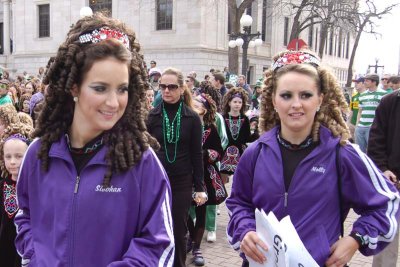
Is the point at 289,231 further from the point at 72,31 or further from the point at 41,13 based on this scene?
the point at 41,13

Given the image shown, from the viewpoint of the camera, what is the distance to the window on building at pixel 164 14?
1226 inches

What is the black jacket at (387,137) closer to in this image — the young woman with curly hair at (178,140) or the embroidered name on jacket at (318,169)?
the young woman with curly hair at (178,140)

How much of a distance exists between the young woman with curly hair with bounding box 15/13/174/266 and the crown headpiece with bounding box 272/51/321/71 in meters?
0.95

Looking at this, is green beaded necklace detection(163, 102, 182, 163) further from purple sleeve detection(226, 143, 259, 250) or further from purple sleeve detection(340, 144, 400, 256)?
purple sleeve detection(340, 144, 400, 256)

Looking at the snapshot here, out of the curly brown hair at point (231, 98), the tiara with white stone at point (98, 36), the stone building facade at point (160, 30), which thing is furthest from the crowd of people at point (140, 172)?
the stone building facade at point (160, 30)

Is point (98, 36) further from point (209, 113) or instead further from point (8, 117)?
point (209, 113)

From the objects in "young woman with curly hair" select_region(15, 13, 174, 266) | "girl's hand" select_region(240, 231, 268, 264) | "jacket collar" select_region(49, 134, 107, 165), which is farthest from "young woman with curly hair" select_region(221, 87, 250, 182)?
"jacket collar" select_region(49, 134, 107, 165)

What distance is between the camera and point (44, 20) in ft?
121

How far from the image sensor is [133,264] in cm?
188

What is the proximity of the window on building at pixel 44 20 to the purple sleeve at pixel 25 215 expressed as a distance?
37118 mm

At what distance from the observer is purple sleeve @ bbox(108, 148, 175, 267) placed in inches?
75.4

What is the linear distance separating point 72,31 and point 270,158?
1.27 metres

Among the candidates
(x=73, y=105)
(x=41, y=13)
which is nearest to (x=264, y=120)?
(x=73, y=105)

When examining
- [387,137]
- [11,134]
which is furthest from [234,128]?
[11,134]
